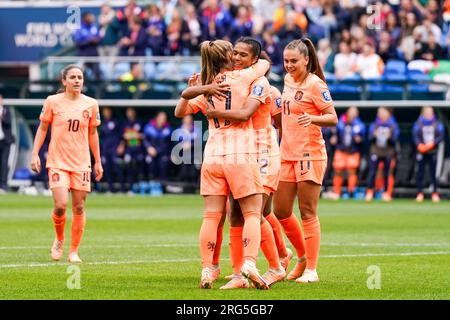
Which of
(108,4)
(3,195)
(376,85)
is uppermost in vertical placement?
(108,4)

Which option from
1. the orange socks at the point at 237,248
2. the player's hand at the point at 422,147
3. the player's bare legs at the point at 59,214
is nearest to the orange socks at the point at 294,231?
the orange socks at the point at 237,248

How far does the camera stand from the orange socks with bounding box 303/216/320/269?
37.3 ft

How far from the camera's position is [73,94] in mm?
14070

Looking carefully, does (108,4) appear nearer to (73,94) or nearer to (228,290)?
(73,94)

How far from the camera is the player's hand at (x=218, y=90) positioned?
404 inches

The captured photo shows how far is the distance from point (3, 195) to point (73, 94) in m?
15.9

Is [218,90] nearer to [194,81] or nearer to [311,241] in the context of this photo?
[194,81]

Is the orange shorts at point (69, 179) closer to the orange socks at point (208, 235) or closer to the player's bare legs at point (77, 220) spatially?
the player's bare legs at point (77, 220)

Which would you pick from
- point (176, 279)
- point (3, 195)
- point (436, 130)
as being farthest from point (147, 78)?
point (176, 279)

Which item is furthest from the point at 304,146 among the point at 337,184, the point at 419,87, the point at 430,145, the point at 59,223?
the point at 419,87

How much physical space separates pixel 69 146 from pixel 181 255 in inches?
75.2

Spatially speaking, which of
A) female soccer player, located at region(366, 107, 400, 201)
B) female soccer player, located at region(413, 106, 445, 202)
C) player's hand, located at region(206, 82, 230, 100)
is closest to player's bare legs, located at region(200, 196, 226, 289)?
player's hand, located at region(206, 82, 230, 100)

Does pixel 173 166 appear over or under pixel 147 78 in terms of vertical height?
under

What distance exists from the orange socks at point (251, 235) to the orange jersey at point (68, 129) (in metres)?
4.08
